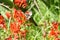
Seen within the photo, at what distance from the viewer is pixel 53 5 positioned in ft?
9.33

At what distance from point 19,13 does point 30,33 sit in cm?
35

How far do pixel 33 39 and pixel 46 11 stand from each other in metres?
0.40

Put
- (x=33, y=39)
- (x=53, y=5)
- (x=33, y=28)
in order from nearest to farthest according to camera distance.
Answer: (x=33, y=39) < (x=33, y=28) < (x=53, y=5)

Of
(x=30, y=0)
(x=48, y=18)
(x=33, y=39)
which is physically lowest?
(x=33, y=39)

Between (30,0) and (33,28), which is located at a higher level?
(30,0)

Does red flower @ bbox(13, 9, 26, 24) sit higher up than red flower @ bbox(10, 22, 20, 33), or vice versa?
red flower @ bbox(13, 9, 26, 24)

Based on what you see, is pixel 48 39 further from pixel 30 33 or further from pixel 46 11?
pixel 46 11

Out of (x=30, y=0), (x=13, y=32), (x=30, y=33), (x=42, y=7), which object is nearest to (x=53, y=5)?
(x=42, y=7)

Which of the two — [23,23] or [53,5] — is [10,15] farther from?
[53,5]

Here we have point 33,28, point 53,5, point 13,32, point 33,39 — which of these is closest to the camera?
point 13,32

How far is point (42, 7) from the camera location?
2.65m

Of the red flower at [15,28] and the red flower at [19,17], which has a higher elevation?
the red flower at [19,17]

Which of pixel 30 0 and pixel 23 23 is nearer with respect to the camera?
pixel 23 23

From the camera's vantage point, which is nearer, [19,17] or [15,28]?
[15,28]
